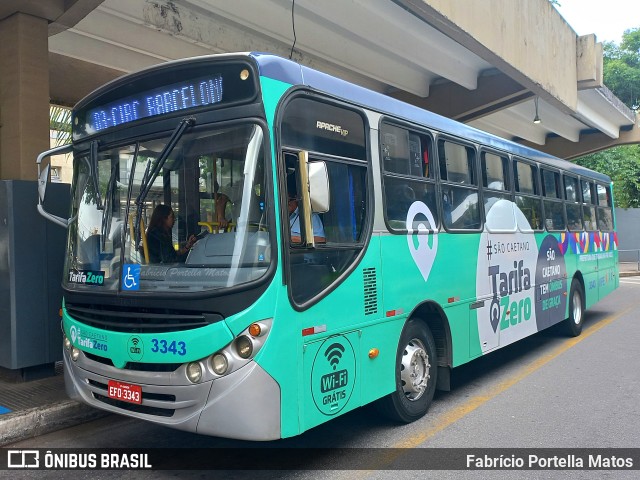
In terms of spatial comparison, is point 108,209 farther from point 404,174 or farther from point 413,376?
point 413,376

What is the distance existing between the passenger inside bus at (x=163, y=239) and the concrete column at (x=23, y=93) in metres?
3.59

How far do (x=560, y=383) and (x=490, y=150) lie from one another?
9.70ft

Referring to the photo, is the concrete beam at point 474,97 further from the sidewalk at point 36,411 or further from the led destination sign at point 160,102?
the sidewalk at point 36,411

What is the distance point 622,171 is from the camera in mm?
28375

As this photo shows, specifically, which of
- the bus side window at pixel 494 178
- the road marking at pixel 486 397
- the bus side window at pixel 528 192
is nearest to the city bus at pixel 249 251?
the road marking at pixel 486 397

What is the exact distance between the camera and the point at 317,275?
4.24 m

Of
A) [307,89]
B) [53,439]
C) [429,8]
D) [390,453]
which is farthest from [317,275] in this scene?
[429,8]

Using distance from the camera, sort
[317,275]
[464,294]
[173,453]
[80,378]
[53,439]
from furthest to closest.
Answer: [464,294], [53,439], [173,453], [80,378], [317,275]

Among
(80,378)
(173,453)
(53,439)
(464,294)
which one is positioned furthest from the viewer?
(464,294)

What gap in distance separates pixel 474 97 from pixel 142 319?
11558 mm

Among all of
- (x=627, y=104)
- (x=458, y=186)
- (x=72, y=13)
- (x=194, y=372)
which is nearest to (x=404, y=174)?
(x=458, y=186)

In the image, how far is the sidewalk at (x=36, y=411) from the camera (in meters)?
5.18

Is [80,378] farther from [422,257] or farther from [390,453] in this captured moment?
[422,257]

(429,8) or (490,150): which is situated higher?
(429,8)
